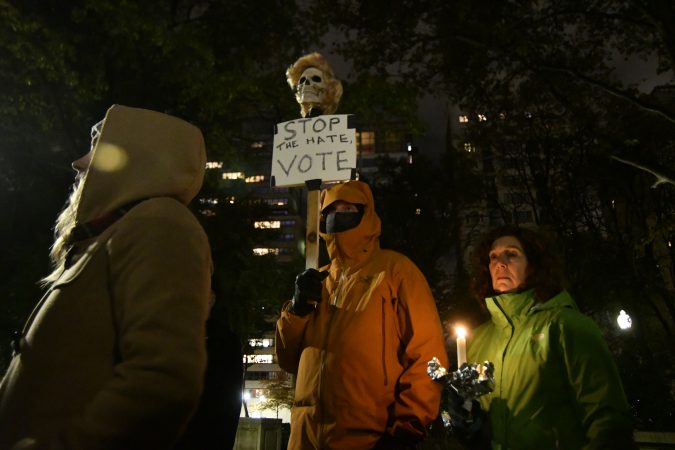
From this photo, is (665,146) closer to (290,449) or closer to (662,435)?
(662,435)

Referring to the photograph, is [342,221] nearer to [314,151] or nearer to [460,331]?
[314,151]

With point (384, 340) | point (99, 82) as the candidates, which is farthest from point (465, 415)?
point (99, 82)

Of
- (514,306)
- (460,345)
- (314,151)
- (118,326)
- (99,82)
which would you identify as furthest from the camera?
(99,82)

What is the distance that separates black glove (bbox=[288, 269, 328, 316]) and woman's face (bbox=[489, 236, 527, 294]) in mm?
1202

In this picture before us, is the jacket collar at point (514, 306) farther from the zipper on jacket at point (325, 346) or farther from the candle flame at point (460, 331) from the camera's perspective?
the zipper on jacket at point (325, 346)

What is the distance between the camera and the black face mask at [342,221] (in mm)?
3783

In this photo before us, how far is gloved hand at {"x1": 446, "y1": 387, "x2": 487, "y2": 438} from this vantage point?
2701mm

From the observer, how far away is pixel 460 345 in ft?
8.57

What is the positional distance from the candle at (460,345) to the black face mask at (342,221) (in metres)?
1.35

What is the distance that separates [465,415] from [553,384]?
1.69 feet

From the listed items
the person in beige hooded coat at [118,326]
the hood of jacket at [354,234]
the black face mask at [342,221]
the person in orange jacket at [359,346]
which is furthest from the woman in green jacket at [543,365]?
the person in beige hooded coat at [118,326]

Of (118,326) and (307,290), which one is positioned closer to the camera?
(118,326)

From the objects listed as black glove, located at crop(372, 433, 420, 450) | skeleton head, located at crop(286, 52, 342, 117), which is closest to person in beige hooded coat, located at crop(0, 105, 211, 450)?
black glove, located at crop(372, 433, 420, 450)

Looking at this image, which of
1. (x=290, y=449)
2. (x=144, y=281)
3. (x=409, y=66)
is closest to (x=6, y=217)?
(x=409, y=66)
